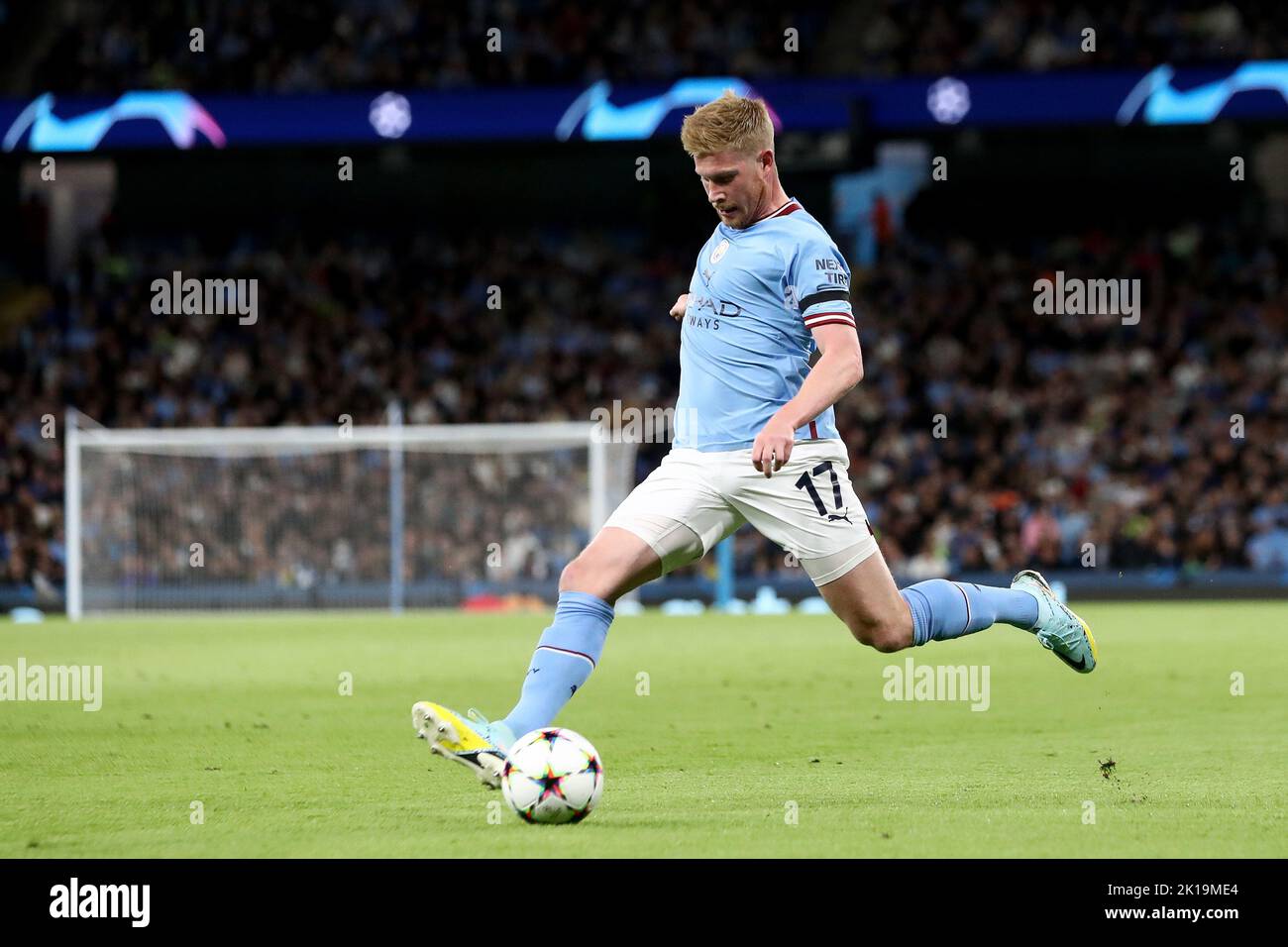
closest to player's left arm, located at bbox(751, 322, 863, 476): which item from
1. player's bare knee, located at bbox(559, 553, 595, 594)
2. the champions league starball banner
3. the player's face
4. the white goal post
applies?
the player's face

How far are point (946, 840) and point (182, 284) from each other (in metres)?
24.9

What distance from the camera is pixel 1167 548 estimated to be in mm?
22562

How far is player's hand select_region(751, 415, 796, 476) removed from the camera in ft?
20.3

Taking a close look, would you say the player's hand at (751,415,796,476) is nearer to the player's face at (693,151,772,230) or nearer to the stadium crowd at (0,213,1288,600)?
the player's face at (693,151,772,230)

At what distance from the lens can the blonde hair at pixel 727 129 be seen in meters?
6.44

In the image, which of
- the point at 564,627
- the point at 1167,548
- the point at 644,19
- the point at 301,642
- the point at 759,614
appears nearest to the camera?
the point at 564,627

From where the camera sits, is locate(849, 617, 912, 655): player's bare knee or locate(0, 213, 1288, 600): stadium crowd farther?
locate(0, 213, 1288, 600): stadium crowd

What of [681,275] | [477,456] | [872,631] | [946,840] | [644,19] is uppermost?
[644,19]

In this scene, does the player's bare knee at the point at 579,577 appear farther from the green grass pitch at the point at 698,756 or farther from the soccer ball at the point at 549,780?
the green grass pitch at the point at 698,756

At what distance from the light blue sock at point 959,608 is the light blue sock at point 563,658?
1.22 m

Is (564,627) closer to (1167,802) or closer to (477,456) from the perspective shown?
(1167,802)

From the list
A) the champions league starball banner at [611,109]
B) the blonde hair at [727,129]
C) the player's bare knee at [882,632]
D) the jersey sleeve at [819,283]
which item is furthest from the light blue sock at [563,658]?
the champions league starball banner at [611,109]

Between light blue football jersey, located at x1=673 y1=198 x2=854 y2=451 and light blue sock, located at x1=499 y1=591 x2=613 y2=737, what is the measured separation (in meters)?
0.71
